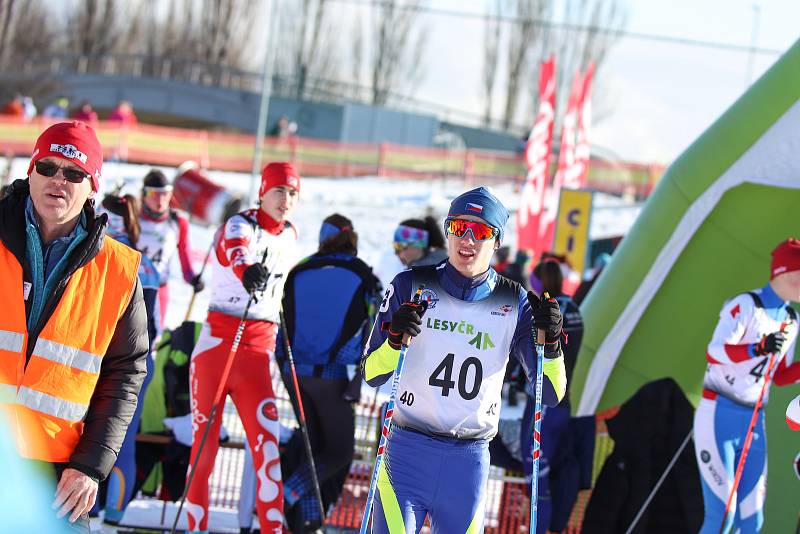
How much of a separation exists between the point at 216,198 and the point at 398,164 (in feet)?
51.0

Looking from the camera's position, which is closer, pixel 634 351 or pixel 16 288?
pixel 16 288

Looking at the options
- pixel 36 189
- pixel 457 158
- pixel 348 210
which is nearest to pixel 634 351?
A: pixel 36 189

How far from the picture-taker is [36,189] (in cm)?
359

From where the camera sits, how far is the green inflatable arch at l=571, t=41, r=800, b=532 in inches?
318

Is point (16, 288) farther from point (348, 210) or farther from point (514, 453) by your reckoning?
point (348, 210)

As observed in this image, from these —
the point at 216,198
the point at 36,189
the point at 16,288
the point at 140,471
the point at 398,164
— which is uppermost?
the point at 398,164

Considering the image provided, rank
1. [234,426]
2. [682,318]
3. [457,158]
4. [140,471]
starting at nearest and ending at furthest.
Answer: [140,471] < [234,426] < [682,318] < [457,158]

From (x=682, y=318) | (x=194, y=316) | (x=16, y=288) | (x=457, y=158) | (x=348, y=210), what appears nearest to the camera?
(x=16, y=288)

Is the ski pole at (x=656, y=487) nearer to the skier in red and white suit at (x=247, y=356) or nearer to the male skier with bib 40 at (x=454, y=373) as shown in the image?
the skier in red and white suit at (x=247, y=356)

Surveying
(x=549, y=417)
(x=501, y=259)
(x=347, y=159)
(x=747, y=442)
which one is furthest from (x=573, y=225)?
(x=347, y=159)

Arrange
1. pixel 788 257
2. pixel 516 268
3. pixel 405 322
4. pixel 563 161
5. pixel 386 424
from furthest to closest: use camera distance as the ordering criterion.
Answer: pixel 563 161 < pixel 516 268 < pixel 788 257 < pixel 386 424 < pixel 405 322

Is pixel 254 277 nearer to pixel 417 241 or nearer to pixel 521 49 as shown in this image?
pixel 417 241

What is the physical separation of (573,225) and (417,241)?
796 centimetres

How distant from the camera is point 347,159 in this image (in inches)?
1361
